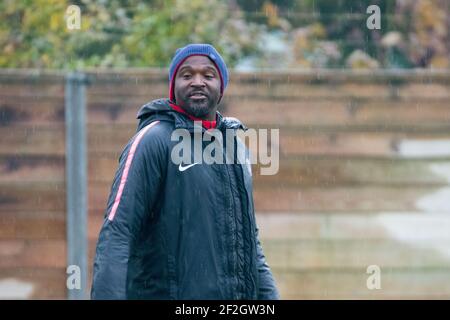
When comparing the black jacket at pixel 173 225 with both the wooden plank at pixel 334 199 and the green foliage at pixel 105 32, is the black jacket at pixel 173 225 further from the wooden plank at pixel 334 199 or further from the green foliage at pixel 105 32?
the green foliage at pixel 105 32

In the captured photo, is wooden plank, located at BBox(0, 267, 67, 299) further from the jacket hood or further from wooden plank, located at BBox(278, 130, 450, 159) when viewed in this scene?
the jacket hood

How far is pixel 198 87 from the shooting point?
3.67 metres

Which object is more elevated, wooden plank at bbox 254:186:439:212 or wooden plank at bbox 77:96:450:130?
wooden plank at bbox 77:96:450:130

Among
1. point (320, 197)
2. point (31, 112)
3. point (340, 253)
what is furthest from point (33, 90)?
point (340, 253)

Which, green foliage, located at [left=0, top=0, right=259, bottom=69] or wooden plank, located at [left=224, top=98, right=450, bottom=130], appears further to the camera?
green foliage, located at [left=0, top=0, right=259, bottom=69]

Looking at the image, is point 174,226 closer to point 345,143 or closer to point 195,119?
point 195,119

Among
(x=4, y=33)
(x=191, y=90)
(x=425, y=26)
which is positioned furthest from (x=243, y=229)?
(x=425, y=26)

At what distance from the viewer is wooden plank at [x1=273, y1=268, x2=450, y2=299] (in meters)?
6.40

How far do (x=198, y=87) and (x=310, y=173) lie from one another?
291 centimetres

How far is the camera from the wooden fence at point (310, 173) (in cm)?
628

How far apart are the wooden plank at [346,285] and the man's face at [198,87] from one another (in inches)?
115

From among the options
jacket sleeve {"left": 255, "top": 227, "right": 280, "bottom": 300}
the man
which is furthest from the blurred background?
the man

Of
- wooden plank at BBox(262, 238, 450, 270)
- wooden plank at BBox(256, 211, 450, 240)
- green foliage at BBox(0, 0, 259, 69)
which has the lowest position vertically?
wooden plank at BBox(262, 238, 450, 270)

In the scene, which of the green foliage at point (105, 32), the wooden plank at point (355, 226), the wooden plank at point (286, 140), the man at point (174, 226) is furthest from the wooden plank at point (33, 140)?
the man at point (174, 226)
